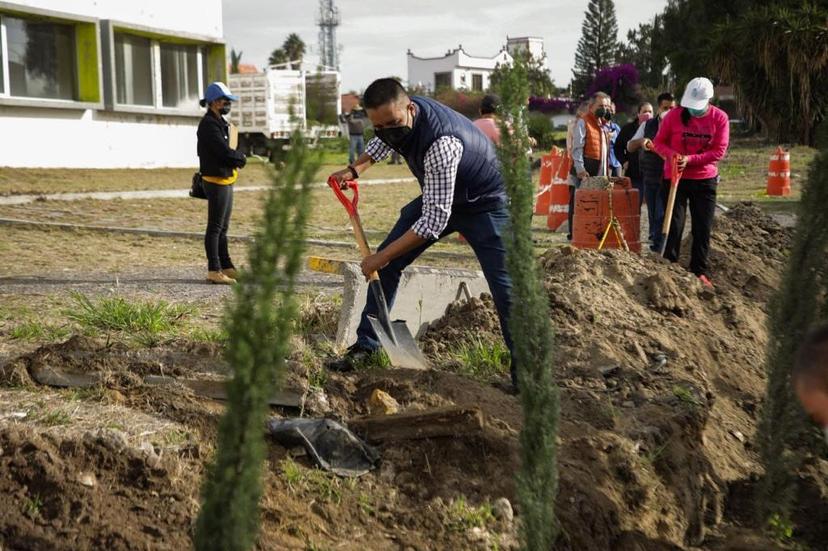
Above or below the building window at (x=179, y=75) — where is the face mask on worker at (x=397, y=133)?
below

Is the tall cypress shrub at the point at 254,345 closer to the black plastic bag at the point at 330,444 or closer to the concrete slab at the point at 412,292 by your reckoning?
the black plastic bag at the point at 330,444

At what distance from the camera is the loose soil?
346 centimetres

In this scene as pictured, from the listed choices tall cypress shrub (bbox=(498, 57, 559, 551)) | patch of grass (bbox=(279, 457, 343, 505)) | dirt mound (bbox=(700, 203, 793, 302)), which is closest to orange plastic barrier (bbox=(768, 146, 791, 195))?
dirt mound (bbox=(700, 203, 793, 302))

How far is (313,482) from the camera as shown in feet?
12.4

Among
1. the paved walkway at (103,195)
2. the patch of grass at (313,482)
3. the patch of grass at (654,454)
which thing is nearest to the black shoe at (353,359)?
the patch of grass at (313,482)

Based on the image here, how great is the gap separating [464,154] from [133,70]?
67.6 ft

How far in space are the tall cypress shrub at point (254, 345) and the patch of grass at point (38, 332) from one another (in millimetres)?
4106

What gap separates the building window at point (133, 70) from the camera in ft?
76.3

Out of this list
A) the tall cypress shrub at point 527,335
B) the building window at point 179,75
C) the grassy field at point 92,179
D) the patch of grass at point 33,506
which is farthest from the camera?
the building window at point 179,75

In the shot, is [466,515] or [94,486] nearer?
[94,486]

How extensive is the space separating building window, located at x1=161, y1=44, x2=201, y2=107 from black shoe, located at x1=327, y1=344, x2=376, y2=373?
2097 cm

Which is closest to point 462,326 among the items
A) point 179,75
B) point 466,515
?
point 466,515

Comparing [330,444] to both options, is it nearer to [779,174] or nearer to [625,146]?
[625,146]

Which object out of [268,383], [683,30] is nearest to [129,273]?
[268,383]
